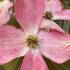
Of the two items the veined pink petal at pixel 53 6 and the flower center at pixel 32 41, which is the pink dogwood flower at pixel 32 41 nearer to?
the flower center at pixel 32 41

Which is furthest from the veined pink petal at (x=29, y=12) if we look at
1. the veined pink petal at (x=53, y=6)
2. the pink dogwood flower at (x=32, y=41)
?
the veined pink petal at (x=53, y=6)

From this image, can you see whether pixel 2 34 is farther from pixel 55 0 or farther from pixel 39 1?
pixel 55 0

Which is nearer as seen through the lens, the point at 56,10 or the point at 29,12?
the point at 29,12

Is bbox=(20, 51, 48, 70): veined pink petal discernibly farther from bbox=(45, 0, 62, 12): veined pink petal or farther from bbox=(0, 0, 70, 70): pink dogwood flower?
bbox=(45, 0, 62, 12): veined pink petal

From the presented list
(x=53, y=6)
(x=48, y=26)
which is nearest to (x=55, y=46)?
(x=48, y=26)

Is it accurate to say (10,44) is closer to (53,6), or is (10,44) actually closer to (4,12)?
(4,12)

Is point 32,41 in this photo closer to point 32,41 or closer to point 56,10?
point 32,41
